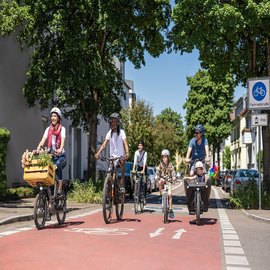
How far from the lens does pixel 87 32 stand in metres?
19.4

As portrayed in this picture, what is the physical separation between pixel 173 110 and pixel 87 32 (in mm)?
78306

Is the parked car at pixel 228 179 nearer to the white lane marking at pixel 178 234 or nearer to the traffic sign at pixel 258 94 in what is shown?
the traffic sign at pixel 258 94

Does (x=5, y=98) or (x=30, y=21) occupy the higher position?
(x=30, y=21)

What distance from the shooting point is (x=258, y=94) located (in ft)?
49.4

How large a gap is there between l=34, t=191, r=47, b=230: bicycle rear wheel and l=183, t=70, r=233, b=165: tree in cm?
4919

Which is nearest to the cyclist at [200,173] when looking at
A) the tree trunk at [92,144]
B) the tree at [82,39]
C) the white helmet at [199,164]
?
the white helmet at [199,164]

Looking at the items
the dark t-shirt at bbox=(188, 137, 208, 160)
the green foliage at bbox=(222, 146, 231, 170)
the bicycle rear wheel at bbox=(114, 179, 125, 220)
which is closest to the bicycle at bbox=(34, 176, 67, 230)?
the bicycle rear wheel at bbox=(114, 179, 125, 220)

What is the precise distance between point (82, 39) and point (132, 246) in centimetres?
Result: 1255

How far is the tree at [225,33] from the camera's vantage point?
15.2 meters

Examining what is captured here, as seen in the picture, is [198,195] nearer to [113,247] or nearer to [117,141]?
[117,141]

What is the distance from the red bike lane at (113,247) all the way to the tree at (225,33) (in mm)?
7476

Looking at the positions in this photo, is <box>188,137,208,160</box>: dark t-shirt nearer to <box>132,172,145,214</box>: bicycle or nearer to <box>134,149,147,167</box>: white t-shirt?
<box>132,172,145,214</box>: bicycle

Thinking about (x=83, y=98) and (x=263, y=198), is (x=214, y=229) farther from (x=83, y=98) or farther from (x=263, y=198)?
(x=83, y=98)

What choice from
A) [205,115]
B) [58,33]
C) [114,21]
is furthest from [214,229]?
[205,115]
